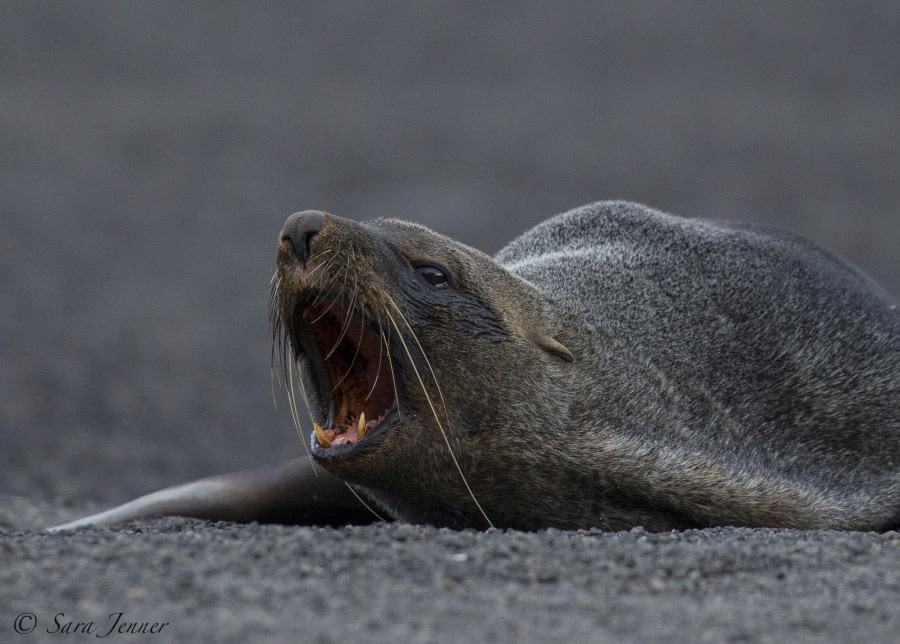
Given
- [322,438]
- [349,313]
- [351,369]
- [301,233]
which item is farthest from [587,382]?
[301,233]

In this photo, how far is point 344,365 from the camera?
22.0ft

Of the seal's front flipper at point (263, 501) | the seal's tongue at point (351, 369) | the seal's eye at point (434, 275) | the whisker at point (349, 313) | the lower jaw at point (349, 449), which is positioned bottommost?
the seal's front flipper at point (263, 501)

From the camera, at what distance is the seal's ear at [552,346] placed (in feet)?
22.7

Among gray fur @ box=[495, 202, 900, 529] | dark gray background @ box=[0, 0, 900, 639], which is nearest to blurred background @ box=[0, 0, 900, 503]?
dark gray background @ box=[0, 0, 900, 639]

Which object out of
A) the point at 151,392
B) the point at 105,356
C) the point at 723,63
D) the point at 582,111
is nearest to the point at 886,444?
the point at 151,392

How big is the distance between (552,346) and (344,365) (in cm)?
108

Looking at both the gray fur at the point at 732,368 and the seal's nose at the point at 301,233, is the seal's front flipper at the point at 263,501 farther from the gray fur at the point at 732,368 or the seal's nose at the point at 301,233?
the seal's nose at the point at 301,233

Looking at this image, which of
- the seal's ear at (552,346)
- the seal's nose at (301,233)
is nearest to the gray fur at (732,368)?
the seal's ear at (552,346)

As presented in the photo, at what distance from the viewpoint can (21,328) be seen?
1733 cm

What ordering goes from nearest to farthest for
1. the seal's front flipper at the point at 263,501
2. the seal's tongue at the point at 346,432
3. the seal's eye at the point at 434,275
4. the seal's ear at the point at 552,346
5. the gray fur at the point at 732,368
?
the seal's tongue at the point at 346,432
the seal's eye at the point at 434,275
the seal's ear at the point at 552,346
the gray fur at the point at 732,368
the seal's front flipper at the point at 263,501

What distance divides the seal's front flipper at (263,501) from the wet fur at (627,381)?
103 cm

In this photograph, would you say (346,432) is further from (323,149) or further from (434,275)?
(323,149)

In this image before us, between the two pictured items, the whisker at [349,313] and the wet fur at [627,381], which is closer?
the whisker at [349,313]

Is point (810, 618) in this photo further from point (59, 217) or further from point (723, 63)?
point (723, 63)
